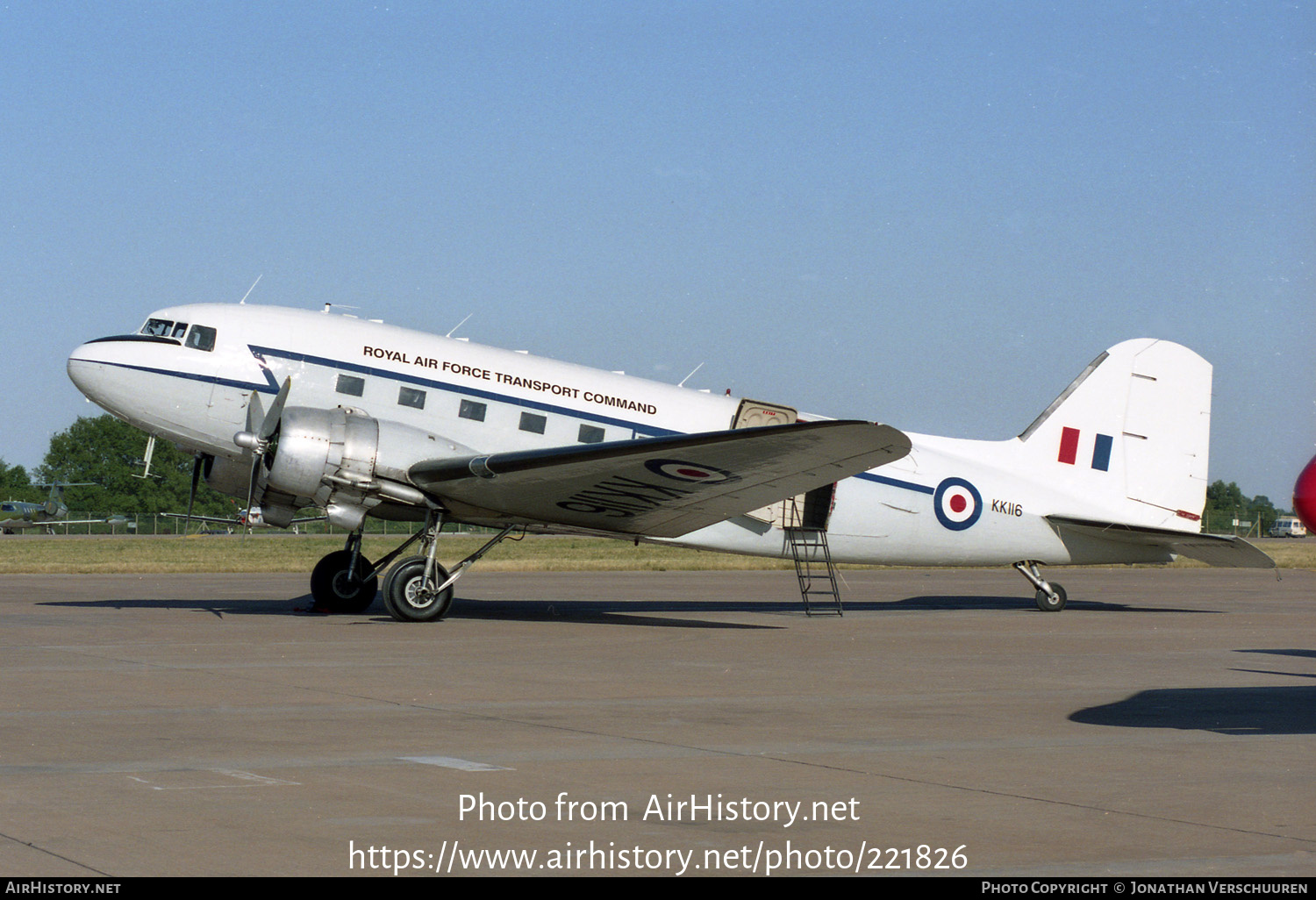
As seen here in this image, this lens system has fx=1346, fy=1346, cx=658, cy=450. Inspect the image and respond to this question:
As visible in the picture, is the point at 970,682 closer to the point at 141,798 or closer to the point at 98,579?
the point at 141,798

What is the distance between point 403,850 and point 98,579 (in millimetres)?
26666

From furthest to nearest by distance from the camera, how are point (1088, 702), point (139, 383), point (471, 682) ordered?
point (139, 383) → point (471, 682) → point (1088, 702)

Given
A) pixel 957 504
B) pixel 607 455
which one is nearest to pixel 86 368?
pixel 607 455

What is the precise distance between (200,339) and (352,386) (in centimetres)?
213

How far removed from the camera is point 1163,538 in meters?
21.0

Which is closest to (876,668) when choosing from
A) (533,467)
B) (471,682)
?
(471,682)

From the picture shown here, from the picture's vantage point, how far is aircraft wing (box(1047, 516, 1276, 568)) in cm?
2025

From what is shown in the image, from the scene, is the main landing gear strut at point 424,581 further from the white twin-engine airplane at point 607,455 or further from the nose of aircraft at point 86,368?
the nose of aircraft at point 86,368

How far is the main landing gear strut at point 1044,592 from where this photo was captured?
2158 centimetres

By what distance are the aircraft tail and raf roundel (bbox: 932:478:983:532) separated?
1484mm

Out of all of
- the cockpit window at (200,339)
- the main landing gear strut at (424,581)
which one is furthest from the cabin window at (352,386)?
the main landing gear strut at (424,581)

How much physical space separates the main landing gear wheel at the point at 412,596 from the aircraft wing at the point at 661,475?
102cm

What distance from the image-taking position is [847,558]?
20109 mm

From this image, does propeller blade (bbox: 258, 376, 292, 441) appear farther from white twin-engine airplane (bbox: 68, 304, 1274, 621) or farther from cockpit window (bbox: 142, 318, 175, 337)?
cockpit window (bbox: 142, 318, 175, 337)
